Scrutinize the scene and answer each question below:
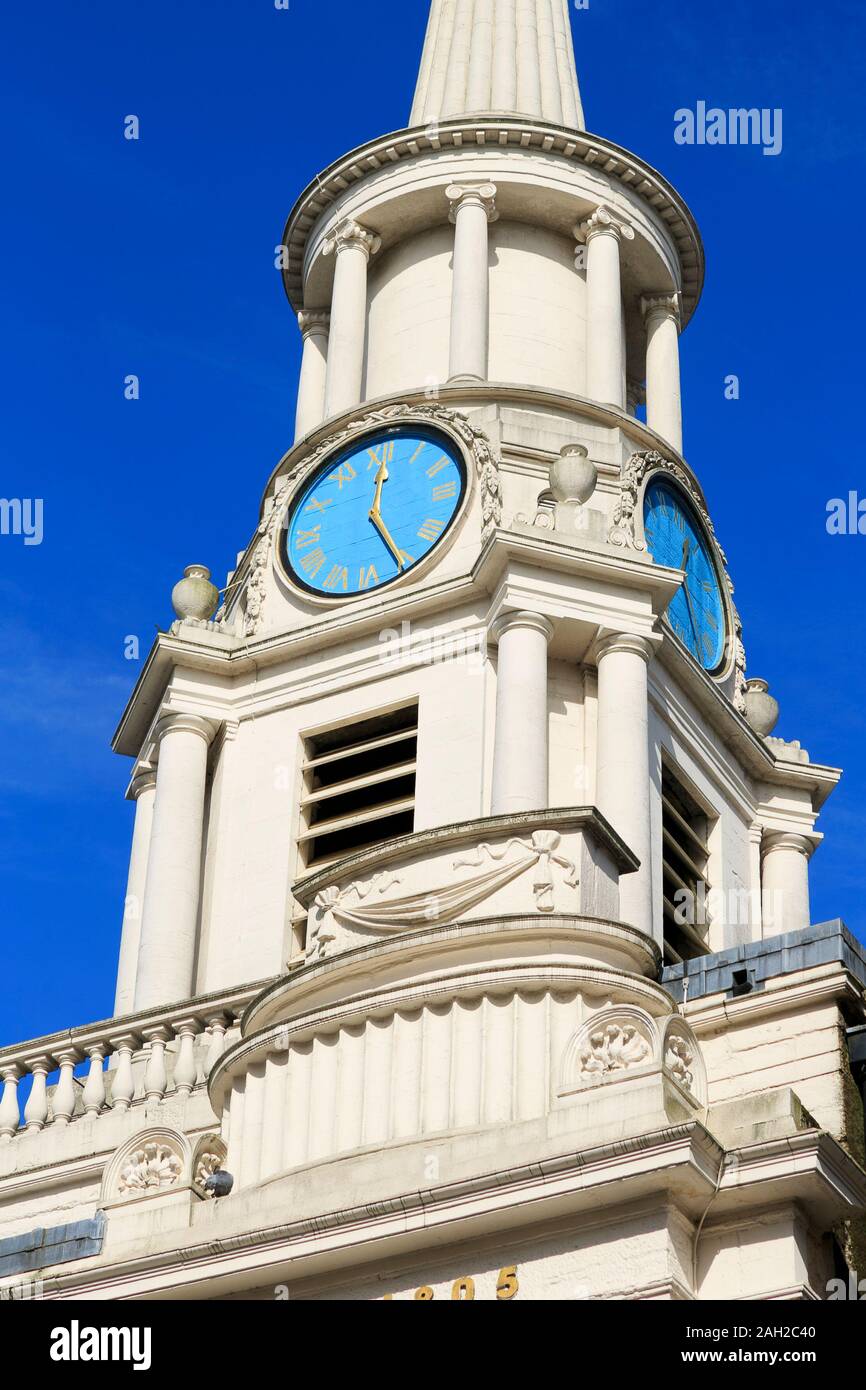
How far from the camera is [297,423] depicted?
47406mm

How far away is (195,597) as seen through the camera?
4294 centimetres

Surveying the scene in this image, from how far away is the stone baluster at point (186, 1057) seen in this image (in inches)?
1261

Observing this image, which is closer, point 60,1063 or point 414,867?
point 414,867

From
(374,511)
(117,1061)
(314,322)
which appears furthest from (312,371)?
(117,1061)

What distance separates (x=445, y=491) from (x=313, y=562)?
84.5 inches

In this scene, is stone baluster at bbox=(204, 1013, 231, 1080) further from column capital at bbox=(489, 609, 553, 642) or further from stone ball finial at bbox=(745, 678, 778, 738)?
stone ball finial at bbox=(745, 678, 778, 738)

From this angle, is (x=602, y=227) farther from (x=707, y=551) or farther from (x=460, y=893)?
(x=460, y=893)

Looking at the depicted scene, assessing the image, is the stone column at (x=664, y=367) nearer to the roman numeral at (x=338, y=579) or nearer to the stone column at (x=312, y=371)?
the stone column at (x=312, y=371)

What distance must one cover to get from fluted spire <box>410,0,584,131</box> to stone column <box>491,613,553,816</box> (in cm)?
1190

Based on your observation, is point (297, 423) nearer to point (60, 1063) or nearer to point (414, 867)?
point (60, 1063)
